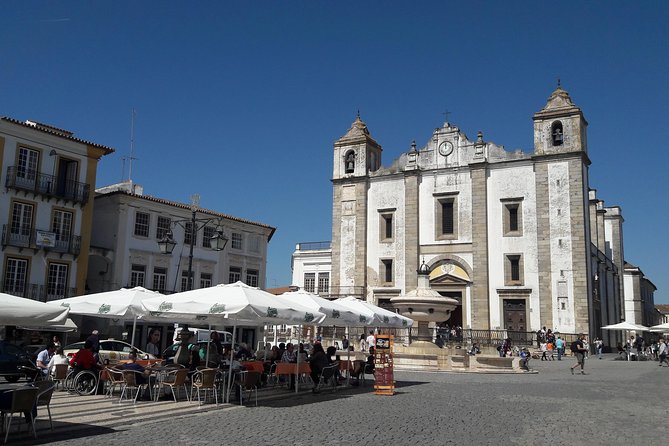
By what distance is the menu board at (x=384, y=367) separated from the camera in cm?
1480

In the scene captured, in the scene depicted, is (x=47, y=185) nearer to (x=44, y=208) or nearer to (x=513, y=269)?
(x=44, y=208)

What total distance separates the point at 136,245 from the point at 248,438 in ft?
88.0

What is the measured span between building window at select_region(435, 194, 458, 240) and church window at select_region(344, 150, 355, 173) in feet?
25.2

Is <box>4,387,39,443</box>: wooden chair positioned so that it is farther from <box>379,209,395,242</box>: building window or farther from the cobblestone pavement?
<box>379,209,395,242</box>: building window

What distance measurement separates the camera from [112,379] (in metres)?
12.3

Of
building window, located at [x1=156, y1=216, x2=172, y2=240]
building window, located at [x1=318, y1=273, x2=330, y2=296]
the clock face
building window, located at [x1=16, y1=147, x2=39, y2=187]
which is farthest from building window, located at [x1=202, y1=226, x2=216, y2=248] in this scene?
the clock face

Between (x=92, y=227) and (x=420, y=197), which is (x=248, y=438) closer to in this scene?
(x=92, y=227)

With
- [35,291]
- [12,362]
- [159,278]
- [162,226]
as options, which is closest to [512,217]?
[162,226]

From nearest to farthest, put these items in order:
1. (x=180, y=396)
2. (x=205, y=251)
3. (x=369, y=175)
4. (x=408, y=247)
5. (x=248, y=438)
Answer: (x=248, y=438) → (x=180, y=396) → (x=205, y=251) → (x=408, y=247) → (x=369, y=175)

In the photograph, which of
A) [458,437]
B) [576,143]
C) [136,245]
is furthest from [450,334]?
[458,437]

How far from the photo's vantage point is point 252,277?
40.5 meters

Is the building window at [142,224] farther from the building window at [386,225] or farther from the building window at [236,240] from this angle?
the building window at [386,225]

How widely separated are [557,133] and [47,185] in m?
30.4

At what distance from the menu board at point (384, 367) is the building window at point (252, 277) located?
25.8 m
